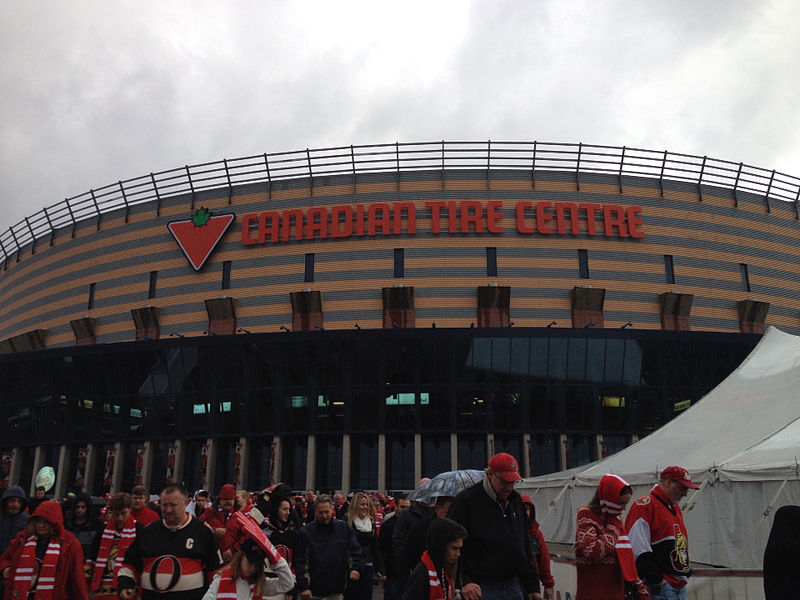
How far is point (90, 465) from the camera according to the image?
43.7 meters

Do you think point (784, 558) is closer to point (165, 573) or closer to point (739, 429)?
point (165, 573)

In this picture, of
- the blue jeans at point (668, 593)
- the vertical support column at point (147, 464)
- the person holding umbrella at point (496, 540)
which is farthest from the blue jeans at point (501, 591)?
the vertical support column at point (147, 464)

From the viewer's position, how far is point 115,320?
47.1 metres

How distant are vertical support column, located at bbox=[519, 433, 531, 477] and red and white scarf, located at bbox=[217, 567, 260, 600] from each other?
1401 inches

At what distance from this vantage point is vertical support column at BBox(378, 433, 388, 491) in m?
39.5

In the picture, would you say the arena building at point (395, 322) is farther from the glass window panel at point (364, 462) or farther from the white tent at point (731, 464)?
the white tent at point (731, 464)

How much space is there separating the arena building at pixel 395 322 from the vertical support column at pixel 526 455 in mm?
114

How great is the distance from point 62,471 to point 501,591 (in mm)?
45852

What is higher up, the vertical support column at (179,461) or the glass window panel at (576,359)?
the glass window panel at (576,359)

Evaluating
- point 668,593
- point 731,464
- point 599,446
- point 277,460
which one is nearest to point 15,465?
point 277,460

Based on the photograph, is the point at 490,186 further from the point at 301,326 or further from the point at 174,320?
the point at 174,320

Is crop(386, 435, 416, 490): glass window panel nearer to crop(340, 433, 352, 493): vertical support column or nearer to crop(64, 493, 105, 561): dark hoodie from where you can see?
crop(340, 433, 352, 493): vertical support column

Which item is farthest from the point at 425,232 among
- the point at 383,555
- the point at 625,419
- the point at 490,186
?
the point at 383,555

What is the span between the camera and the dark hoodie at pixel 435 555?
16.9 feet
